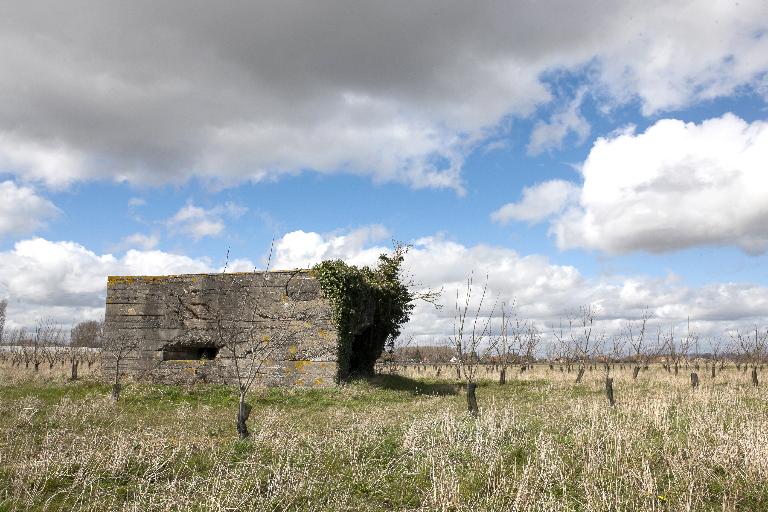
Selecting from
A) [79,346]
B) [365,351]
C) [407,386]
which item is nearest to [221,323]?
[365,351]

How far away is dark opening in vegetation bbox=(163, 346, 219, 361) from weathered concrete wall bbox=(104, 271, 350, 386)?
0.03 m

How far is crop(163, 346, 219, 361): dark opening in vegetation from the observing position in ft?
59.7

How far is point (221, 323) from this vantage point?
17.5m

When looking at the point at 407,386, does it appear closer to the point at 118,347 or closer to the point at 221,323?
the point at 221,323

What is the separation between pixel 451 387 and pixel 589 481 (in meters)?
14.6

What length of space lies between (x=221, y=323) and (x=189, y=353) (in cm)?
221

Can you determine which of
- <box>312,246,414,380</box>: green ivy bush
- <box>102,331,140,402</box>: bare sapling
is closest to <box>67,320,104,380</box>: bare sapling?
<box>102,331,140,402</box>: bare sapling

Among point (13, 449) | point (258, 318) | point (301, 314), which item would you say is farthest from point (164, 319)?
point (13, 449)

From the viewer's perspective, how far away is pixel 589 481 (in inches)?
239

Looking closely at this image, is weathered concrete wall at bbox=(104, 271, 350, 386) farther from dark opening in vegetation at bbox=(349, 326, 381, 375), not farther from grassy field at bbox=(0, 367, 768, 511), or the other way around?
grassy field at bbox=(0, 367, 768, 511)

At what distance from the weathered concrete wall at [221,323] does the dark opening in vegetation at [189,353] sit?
0.03 m

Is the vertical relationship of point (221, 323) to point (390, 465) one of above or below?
above

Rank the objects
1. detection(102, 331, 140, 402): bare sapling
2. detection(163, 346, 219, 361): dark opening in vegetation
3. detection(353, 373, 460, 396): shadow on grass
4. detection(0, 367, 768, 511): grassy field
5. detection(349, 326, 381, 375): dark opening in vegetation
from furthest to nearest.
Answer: detection(349, 326, 381, 375): dark opening in vegetation < detection(102, 331, 140, 402): bare sapling < detection(163, 346, 219, 361): dark opening in vegetation < detection(353, 373, 460, 396): shadow on grass < detection(0, 367, 768, 511): grassy field

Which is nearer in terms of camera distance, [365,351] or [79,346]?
[365,351]
